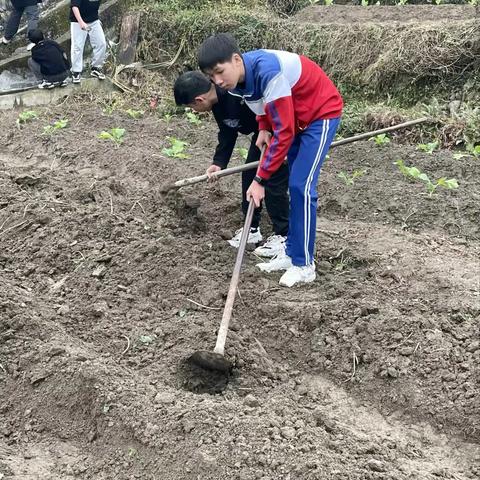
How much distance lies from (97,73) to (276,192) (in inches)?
258

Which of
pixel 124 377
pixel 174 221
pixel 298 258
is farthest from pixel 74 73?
pixel 124 377

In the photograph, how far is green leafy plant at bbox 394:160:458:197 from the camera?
601 centimetres

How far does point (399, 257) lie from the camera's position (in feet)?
15.9

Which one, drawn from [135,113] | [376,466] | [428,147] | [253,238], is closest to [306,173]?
[253,238]

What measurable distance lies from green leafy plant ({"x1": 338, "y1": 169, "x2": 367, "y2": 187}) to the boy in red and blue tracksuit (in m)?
1.86

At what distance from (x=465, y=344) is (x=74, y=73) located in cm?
824

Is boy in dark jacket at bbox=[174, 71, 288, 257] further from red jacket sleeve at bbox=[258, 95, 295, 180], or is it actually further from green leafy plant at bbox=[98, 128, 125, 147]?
green leafy plant at bbox=[98, 128, 125, 147]

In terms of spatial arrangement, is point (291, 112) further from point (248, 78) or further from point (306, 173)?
point (306, 173)

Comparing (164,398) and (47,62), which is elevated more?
(164,398)

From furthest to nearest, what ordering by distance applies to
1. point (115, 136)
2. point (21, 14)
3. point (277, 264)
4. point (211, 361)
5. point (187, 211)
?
1. point (21, 14)
2. point (115, 136)
3. point (187, 211)
4. point (277, 264)
5. point (211, 361)

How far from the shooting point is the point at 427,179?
20.2 feet

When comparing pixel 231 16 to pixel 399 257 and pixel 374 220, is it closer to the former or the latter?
pixel 374 220

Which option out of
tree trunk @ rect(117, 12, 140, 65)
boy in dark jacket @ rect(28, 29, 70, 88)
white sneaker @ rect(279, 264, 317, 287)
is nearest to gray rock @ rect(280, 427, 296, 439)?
white sneaker @ rect(279, 264, 317, 287)

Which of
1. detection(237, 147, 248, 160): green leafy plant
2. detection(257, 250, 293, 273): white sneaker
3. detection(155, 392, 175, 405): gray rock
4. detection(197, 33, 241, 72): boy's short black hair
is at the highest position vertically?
detection(197, 33, 241, 72): boy's short black hair
